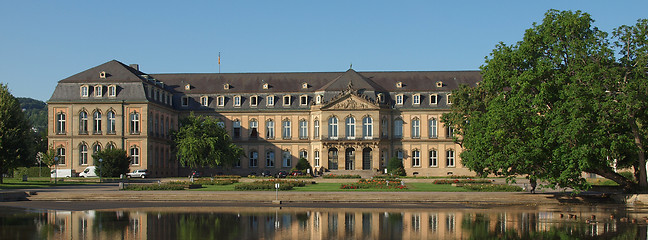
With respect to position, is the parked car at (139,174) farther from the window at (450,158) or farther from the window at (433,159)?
the window at (450,158)

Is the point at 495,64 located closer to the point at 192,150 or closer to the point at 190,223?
the point at 190,223

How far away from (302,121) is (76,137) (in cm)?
2797

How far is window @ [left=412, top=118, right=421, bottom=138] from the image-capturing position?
94.0 meters

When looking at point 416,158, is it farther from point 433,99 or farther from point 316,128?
point 316,128

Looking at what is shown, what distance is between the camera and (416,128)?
3701 inches

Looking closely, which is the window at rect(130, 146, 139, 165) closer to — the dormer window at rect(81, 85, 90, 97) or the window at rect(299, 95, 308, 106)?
the dormer window at rect(81, 85, 90, 97)

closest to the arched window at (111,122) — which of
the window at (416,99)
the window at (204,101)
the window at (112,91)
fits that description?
the window at (112,91)

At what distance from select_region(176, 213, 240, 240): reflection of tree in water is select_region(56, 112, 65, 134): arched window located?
54.2 m

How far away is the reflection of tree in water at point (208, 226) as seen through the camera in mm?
26906

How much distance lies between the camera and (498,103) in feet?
148

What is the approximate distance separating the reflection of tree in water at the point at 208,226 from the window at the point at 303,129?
60792mm

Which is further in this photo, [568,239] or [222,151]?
[222,151]

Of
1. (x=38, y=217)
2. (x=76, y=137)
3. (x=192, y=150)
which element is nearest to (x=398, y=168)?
(x=192, y=150)

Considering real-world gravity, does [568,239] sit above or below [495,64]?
below
